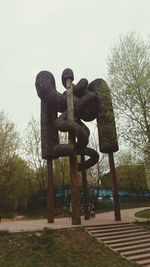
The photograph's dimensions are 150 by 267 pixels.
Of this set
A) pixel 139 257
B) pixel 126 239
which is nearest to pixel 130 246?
pixel 126 239

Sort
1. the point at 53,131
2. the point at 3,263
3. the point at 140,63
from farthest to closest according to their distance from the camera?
the point at 53,131 < the point at 140,63 < the point at 3,263

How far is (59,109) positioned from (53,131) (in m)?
1.39

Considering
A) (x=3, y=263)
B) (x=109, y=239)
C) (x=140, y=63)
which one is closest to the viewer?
(x=3, y=263)

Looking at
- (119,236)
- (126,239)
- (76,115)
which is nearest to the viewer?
(126,239)

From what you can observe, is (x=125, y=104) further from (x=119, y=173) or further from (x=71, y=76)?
(x=119, y=173)

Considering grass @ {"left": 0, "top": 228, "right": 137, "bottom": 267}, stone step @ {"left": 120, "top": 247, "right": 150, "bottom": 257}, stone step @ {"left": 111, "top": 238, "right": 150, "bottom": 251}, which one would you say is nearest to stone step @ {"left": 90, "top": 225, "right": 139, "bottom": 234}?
grass @ {"left": 0, "top": 228, "right": 137, "bottom": 267}

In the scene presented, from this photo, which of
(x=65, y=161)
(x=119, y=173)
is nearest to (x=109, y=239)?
(x=65, y=161)

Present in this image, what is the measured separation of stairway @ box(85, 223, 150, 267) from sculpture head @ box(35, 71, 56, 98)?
7.63m

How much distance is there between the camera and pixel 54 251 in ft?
41.6

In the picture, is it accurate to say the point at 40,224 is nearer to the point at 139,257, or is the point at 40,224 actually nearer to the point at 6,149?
the point at 139,257

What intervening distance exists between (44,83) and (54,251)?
948 centimetres

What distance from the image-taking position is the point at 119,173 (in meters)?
46.8

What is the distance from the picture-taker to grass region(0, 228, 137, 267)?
11.7 meters

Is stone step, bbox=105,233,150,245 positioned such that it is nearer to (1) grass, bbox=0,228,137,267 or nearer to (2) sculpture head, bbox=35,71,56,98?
(1) grass, bbox=0,228,137,267
